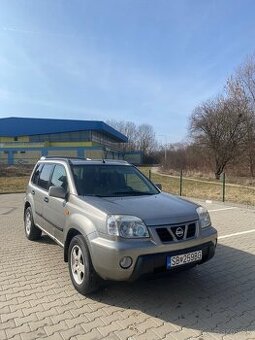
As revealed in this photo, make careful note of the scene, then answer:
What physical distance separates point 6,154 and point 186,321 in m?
80.7

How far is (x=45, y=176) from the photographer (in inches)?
264

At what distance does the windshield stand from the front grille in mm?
1212

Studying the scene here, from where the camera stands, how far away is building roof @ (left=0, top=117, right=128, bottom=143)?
7481cm

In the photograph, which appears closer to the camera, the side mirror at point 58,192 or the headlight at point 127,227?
the headlight at point 127,227

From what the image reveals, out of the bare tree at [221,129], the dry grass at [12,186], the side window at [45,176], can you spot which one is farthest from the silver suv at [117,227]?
the bare tree at [221,129]

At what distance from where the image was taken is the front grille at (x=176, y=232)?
4207 millimetres

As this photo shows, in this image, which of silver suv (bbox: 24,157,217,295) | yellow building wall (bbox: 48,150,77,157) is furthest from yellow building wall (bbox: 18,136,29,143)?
silver suv (bbox: 24,157,217,295)

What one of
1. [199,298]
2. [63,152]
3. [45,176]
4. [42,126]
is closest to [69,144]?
[63,152]

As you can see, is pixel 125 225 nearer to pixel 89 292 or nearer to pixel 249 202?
pixel 89 292

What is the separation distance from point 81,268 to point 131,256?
910mm

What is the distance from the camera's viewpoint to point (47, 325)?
12.6ft

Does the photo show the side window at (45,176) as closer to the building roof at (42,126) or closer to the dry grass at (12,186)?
the dry grass at (12,186)

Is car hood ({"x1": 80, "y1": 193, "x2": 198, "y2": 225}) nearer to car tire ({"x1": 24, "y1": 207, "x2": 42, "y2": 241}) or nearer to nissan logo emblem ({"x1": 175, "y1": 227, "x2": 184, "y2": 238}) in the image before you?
nissan logo emblem ({"x1": 175, "y1": 227, "x2": 184, "y2": 238})

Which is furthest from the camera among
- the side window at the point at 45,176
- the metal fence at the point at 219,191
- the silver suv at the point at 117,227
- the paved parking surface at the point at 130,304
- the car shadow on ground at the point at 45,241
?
the metal fence at the point at 219,191
